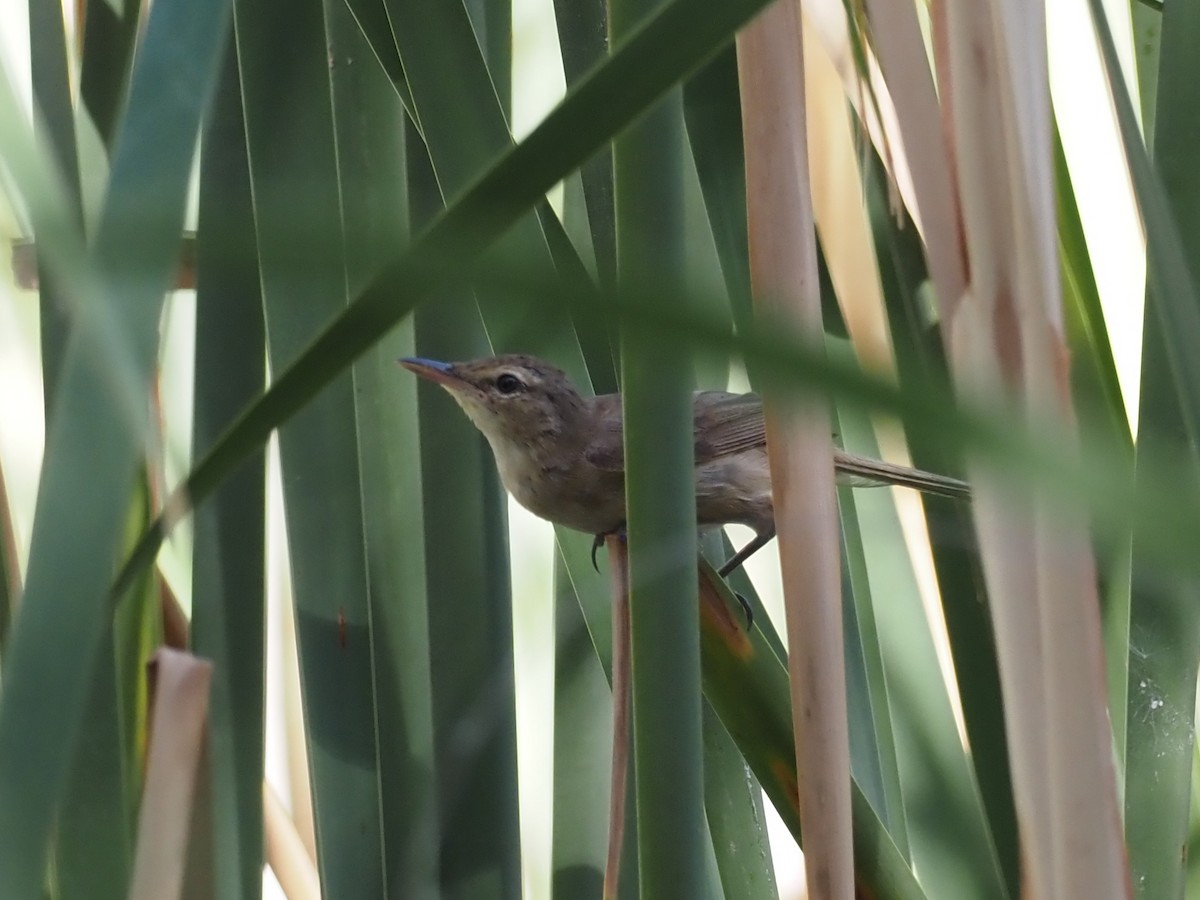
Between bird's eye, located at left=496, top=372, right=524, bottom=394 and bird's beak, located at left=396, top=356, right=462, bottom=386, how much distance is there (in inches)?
10.0

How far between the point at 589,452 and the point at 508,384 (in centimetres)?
12

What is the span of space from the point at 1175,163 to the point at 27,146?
1.45 ft

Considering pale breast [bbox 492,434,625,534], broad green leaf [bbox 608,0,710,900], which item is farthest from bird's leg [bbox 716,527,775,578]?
broad green leaf [bbox 608,0,710,900]

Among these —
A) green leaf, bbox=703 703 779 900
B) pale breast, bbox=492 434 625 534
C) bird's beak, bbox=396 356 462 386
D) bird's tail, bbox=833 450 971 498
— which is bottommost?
green leaf, bbox=703 703 779 900

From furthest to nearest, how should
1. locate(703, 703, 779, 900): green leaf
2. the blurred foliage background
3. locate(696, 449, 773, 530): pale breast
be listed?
locate(696, 449, 773, 530): pale breast
locate(703, 703, 779, 900): green leaf
the blurred foliage background

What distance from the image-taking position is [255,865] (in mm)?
598

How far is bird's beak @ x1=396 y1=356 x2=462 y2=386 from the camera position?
0.66 m

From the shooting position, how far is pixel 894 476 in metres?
0.80

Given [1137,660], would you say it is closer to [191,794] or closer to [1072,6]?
[191,794]

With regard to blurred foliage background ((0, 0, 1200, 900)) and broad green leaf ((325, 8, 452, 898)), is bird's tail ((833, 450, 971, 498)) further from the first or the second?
broad green leaf ((325, 8, 452, 898))

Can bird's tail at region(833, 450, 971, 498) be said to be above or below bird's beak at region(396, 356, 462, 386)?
below

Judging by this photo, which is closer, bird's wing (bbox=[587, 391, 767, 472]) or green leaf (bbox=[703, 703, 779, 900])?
green leaf (bbox=[703, 703, 779, 900])

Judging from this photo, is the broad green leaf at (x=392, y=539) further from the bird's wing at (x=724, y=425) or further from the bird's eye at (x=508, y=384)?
the bird's wing at (x=724, y=425)

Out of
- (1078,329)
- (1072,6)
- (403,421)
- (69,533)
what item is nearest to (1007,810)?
Result: (1078,329)
